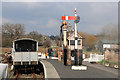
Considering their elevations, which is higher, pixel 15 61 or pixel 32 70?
pixel 15 61

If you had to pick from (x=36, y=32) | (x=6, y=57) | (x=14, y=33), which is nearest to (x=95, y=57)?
(x=6, y=57)

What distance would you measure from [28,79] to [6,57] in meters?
14.2

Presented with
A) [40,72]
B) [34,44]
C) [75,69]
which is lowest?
[40,72]

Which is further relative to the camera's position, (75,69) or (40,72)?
(40,72)

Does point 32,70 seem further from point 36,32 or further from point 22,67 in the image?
point 36,32

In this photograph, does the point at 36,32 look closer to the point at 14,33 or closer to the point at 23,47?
the point at 14,33

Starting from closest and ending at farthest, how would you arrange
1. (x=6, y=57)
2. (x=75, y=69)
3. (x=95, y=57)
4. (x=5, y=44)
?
(x=75, y=69), (x=95, y=57), (x=6, y=57), (x=5, y=44)

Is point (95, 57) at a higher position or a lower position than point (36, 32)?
lower

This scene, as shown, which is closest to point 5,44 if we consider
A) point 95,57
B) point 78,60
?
point 95,57

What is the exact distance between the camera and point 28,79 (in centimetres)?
1652

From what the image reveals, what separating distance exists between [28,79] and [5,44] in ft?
84.1

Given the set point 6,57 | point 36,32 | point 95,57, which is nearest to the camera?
point 95,57

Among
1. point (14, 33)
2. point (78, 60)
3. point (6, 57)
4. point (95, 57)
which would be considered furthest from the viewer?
point (14, 33)

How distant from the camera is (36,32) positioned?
6625 cm
